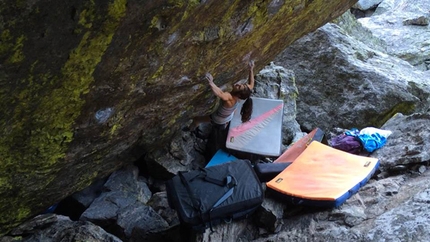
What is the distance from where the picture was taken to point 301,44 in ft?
41.5

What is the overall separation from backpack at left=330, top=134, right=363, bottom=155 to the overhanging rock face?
6.31 ft

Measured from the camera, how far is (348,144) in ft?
27.0

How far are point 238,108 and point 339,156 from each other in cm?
267

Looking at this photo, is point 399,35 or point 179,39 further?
point 399,35

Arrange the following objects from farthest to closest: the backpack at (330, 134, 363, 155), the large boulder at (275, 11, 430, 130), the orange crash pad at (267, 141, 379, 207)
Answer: the large boulder at (275, 11, 430, 130) → the backpack at (330, 134, 363, 155) → the orange crash pad at (267, 141, 379, 207)

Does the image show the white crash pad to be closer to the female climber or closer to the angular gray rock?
the female climber

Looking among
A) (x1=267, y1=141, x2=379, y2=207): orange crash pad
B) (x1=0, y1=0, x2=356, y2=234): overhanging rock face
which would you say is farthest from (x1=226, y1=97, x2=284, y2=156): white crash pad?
(x1=267, y1=141, x2=379, y2=207): orange crash pad

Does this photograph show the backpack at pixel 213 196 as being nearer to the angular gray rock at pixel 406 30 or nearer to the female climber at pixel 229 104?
the female climber at pixel 229 104

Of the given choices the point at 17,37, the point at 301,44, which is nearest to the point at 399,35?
the point at 301,44

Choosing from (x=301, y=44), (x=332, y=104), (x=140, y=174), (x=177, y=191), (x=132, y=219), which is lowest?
(x=332, y=104)

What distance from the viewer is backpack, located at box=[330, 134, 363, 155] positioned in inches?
318

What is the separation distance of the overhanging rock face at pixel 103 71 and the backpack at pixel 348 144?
1.92 m

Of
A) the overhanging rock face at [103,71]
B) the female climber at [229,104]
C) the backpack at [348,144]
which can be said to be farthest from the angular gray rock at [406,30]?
the overhanging rock face at [103,71]

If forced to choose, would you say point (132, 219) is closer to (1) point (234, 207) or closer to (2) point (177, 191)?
(2) point (177, 191)
